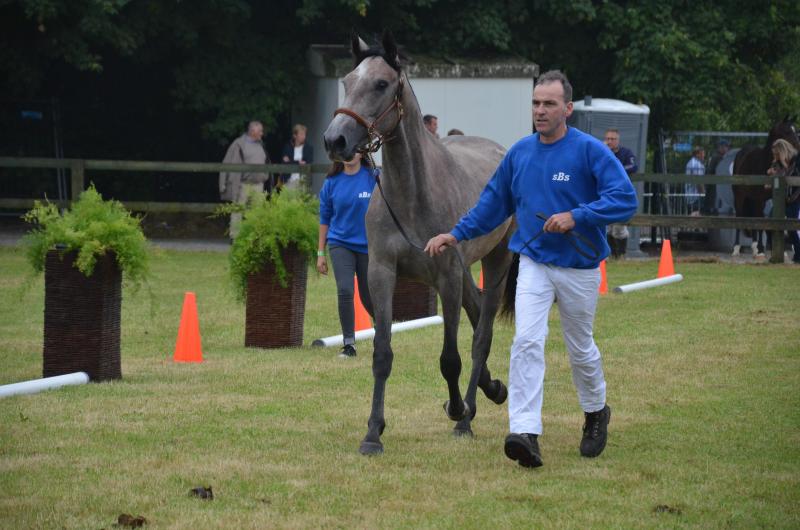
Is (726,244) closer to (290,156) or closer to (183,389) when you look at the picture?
(290,156)

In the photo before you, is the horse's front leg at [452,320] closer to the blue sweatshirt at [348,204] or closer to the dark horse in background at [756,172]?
the blue sweatshirt at [348,204]

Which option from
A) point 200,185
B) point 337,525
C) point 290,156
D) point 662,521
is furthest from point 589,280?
point 200,185

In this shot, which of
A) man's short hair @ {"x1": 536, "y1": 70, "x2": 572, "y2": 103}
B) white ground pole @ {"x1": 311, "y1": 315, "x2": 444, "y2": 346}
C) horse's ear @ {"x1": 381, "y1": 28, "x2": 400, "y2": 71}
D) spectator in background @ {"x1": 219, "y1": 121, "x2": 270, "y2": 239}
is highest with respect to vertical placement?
horse's ear @ {"x1": 381, "y1": 28, "x2": 400, "y2": 71}

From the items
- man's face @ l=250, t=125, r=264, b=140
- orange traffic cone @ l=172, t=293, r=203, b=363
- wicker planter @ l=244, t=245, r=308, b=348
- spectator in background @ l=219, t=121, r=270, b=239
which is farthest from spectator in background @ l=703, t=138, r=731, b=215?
orange traffic cone @ l=172, t=293, r=203, b=363

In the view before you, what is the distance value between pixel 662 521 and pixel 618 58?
19.2 meters

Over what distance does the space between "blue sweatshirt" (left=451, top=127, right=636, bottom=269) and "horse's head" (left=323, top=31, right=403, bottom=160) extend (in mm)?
909

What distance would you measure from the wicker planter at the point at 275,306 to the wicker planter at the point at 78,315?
7.75ft

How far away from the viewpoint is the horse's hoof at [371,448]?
7059mm

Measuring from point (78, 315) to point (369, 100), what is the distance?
315 centimetres

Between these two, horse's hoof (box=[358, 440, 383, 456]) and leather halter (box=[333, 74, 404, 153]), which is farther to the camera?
leather halter (box=[333, 74, 404, 153])

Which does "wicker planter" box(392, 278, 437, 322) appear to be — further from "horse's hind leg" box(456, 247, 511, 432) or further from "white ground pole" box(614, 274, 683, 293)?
"horse's hind leg" box(456, 247, 511, 432)

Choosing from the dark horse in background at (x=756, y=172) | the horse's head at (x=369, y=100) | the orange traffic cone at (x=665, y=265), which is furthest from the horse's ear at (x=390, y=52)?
the dark horse in background at (x=756, y=172)

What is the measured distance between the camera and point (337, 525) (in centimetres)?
559

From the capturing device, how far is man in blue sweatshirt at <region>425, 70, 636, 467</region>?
21.9 ft
